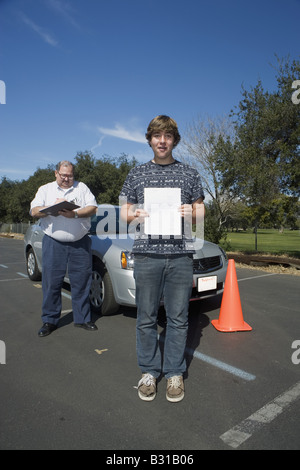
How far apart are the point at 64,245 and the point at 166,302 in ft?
5.80

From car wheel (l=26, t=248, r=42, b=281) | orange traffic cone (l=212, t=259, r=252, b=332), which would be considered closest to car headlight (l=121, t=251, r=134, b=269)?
orange traffic cone (l=212, t=259, r=252, b=332)

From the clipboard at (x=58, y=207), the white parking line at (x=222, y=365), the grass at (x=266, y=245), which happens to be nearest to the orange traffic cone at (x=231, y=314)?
the white parking line at (x=222, y=365)

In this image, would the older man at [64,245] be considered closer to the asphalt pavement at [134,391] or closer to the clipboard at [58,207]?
the clipboard at [58,207]

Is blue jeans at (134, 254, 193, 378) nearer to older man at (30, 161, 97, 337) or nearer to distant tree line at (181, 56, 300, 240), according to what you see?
older man at (30, 161, 97, 337)

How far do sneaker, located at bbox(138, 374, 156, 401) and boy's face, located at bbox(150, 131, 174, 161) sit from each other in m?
1.73

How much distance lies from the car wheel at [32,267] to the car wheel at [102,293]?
2632 millimetres

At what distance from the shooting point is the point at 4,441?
1948 mm

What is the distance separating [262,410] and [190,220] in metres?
1.47

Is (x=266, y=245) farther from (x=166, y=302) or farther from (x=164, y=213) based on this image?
(x=164, y=213)

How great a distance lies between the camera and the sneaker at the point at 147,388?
7.91 ft

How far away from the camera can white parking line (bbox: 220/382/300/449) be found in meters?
1.97
